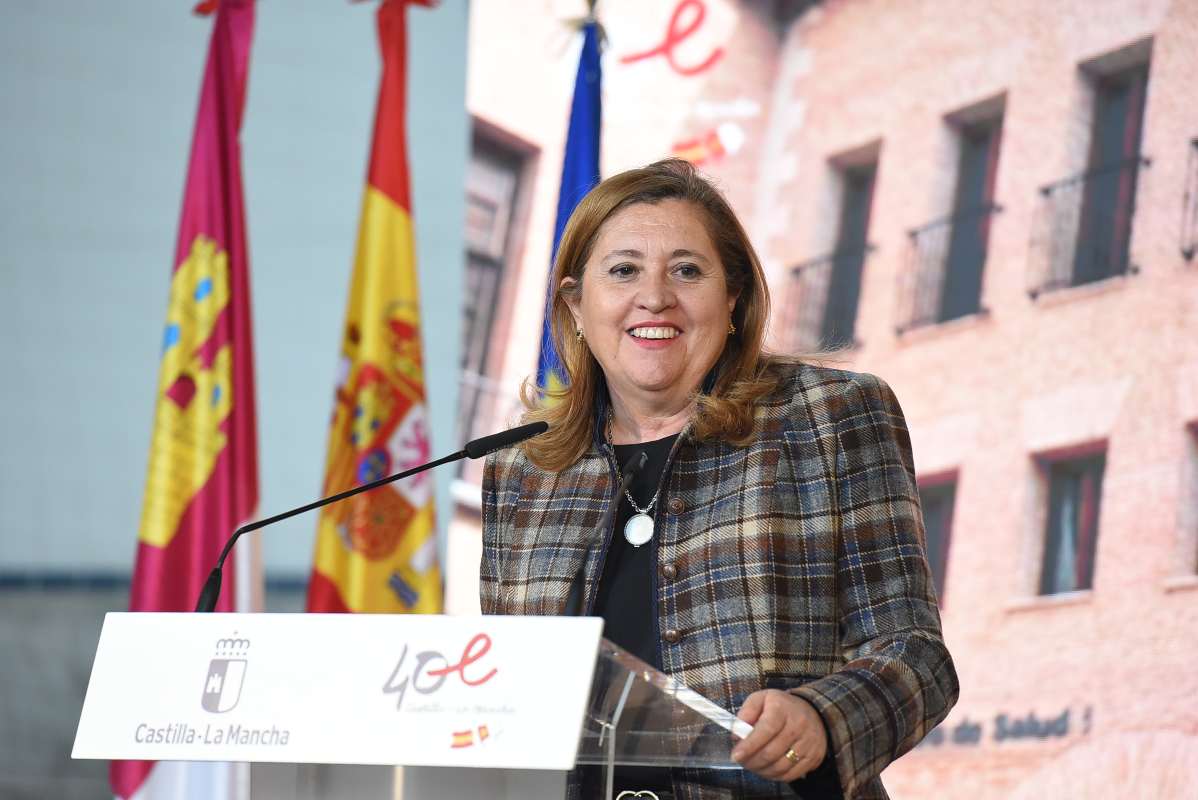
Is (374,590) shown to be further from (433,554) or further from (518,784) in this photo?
(518,784)

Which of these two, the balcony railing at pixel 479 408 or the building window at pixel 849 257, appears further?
the balcony railing at pixel 479 408

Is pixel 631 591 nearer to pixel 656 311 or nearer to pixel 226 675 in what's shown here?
pixel 656 311

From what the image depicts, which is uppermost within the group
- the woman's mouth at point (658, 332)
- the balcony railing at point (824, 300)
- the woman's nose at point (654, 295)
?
the balcony railing at point (824, 300)

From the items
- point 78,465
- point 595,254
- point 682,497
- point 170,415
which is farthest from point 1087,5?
point 78,465

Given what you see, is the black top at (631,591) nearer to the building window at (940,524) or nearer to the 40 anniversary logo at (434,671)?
the 40 anniversary logo at (434,671)

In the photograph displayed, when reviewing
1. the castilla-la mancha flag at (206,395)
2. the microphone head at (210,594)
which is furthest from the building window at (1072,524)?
the microphone head at (210,594)

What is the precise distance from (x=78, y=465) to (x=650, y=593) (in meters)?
3.34

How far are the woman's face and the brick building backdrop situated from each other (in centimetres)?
154

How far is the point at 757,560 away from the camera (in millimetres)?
1521

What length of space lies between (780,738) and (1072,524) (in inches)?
81.7

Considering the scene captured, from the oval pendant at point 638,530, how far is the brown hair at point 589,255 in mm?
184

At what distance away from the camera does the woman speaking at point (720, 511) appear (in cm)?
138

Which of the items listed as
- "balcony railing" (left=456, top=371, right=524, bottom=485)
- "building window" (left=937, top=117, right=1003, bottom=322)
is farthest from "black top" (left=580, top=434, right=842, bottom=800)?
"balcony railing" (left=456, top=371, right=524, bottom=485)

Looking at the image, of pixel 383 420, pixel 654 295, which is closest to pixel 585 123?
pixel 383 420
